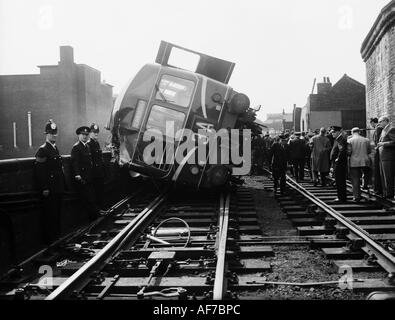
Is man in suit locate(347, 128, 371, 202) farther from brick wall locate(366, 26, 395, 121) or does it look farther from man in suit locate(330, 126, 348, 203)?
brick wall locate(366, 26, 395, 121)

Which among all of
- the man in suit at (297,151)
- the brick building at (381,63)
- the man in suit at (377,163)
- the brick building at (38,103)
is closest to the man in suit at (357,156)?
the man in suit at (377,163)

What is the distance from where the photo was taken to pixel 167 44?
10492 millimetres

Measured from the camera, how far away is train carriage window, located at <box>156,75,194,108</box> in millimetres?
10195

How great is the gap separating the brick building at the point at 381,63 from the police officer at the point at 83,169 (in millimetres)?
8487

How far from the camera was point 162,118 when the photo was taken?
1016 cm

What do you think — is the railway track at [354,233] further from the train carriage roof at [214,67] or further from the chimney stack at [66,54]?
the chimney stack at [66,54]

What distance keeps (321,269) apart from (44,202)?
4.09 meters

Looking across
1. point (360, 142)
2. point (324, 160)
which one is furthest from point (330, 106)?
point (360, 142)

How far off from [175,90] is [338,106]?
114ft

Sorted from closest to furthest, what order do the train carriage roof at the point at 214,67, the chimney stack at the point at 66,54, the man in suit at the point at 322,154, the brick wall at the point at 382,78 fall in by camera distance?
the train carriage roof at the point at 214,67 → the brick wall at the point at 382,78 → the man in suit at the point at 322,154 → the chimney stack at the point at 66,54

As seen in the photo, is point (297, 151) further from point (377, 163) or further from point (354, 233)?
point (354, 233)

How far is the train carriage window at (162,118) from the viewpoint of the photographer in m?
10.1
